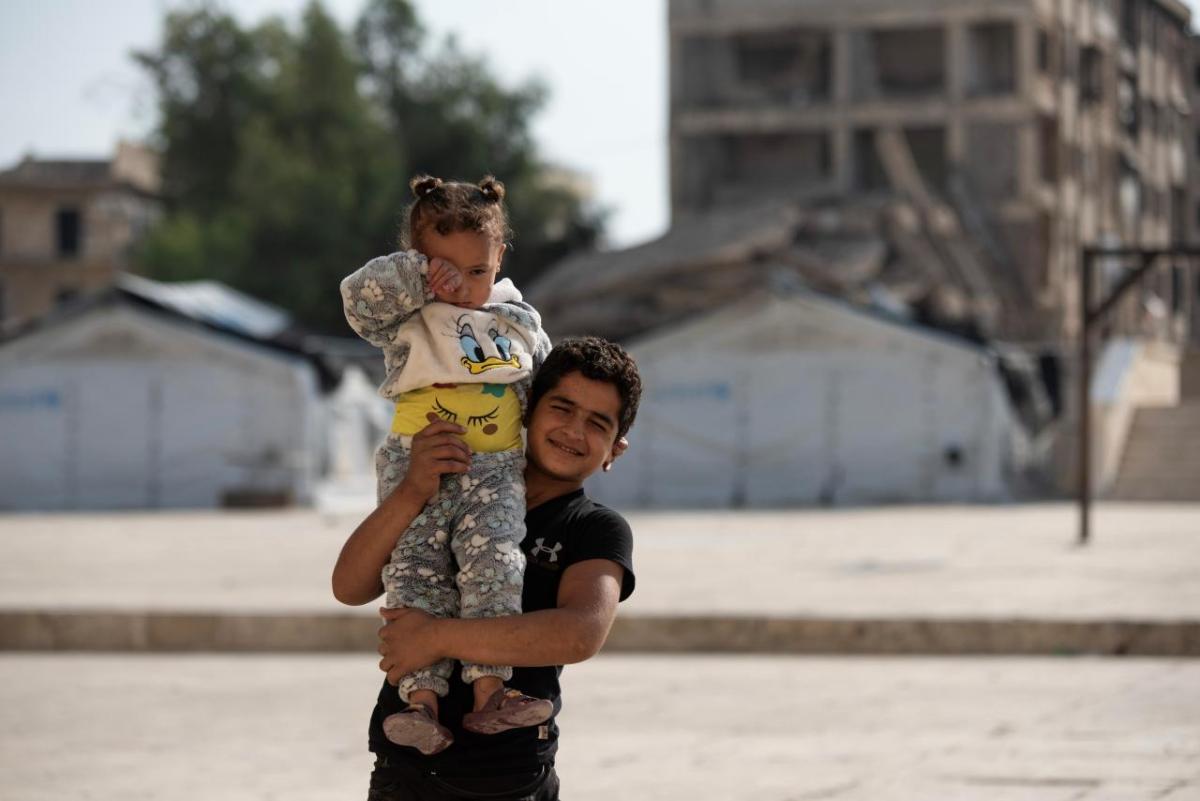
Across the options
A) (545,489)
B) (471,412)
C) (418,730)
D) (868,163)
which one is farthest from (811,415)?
(418,730)

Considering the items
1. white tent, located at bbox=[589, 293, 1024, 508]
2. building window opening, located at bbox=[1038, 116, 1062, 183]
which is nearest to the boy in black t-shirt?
white tent, located at bbox=[589, 293, 1024, 508]

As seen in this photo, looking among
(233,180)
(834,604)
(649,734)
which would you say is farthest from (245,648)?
(233,180)

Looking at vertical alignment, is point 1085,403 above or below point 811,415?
above

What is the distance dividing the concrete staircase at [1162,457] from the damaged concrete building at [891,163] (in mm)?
13177

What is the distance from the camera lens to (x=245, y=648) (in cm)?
1179

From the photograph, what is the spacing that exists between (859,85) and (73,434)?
1248 inches

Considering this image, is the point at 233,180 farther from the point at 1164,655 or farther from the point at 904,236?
the point at 1164,655

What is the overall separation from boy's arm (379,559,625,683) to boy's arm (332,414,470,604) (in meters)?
Result: 0.12

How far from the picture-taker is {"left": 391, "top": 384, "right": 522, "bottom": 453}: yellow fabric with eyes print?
12.4 ft

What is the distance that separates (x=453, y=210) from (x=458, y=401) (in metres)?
0.35

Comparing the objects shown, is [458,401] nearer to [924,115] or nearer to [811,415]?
[811,415]

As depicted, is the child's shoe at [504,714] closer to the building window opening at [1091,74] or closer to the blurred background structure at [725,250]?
the blurred background structure at [725,250]

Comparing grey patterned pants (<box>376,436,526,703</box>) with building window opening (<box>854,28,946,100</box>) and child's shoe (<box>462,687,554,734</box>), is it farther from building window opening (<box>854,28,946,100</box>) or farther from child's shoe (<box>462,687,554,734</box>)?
building window opening (<box>854,28,946,100</box>)

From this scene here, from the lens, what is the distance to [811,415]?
3231cm
